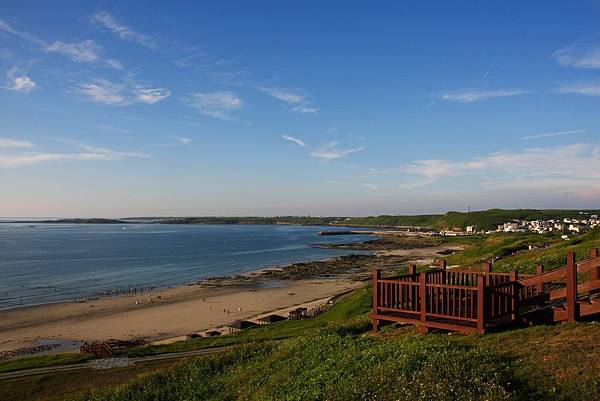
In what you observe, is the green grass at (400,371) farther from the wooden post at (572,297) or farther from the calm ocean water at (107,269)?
the calm ocean water at (107,269)

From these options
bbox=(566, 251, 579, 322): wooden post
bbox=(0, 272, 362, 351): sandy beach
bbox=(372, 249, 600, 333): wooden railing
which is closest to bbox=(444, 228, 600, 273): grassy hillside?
bbox=(372, 249, 600, 333): wooden railing

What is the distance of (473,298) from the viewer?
12.6 m

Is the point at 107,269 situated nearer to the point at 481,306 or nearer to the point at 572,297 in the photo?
the point at 481,306

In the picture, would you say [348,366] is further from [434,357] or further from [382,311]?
[382,311]

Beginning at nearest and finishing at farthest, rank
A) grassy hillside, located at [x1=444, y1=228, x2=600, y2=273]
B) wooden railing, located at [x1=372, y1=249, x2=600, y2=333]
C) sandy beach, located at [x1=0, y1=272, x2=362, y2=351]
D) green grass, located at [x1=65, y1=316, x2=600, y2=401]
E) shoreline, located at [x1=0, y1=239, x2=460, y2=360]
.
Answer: green grass, located at [x1=65, y1=316, x2=600, y2=401], wooden railing, located at [x1=372, y1=249, x2=600, y2=333], grassy hillside, located at [x1=444, y1=228, x2=600, y2=273], shoreline, located at [x1=0, y1=239, x2=460, y2=360], sandy beach, located at [x1=0, y1=272, x2=362, y2=351]

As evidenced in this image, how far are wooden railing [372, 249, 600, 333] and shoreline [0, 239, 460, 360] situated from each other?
27136 mm

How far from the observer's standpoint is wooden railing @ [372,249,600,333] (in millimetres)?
11383

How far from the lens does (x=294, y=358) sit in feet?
38.8

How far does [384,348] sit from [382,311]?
10.5ft

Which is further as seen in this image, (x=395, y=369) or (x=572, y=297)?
(x=572, y=297)

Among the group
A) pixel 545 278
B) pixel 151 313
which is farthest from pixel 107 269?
pixel 545 278

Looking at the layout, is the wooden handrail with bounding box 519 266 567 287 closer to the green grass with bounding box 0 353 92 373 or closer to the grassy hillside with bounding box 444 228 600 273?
the grassy hillside with bounding box 444 228 600 273

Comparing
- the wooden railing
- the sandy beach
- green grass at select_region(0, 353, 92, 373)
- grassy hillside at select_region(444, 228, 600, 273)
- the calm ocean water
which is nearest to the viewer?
the wooden railing

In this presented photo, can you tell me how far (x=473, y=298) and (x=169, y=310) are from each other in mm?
40715
